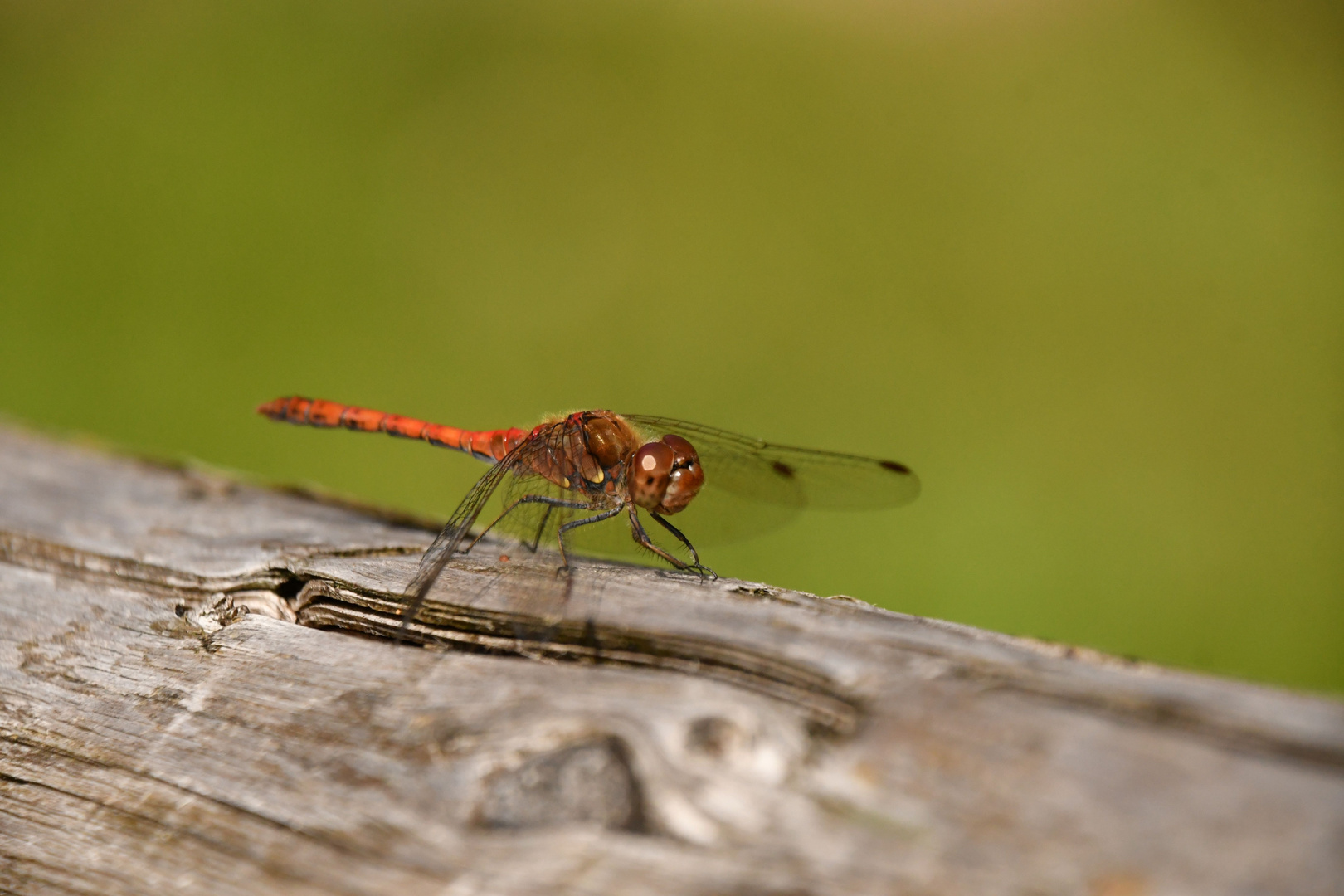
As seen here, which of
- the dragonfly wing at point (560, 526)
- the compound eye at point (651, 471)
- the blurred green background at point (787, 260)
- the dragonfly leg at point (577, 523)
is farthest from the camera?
the blurred green background at point (787, 260)

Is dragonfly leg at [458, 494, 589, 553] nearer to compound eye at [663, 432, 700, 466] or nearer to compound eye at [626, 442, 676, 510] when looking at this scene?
compound eye at [626, 442, 676, 510]

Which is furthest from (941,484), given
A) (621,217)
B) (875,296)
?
(621,217)

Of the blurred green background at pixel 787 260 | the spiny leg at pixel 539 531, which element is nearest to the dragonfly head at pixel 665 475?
the spiny leg at pixel 539 531

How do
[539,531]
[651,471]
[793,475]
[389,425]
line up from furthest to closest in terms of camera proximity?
1. [389,425]
2. [793,475]
3. [651,471]
4. [539,531]

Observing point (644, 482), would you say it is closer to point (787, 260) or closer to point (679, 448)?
point (679, 448)

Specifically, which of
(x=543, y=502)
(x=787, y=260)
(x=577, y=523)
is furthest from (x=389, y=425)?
(x=787, y=260)

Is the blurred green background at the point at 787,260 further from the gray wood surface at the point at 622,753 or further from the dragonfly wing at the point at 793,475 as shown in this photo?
the gray wood surface at the point at 622,753

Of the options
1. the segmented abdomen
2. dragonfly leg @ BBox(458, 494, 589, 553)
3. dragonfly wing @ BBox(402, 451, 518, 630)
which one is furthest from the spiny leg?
the segmented abdomen
